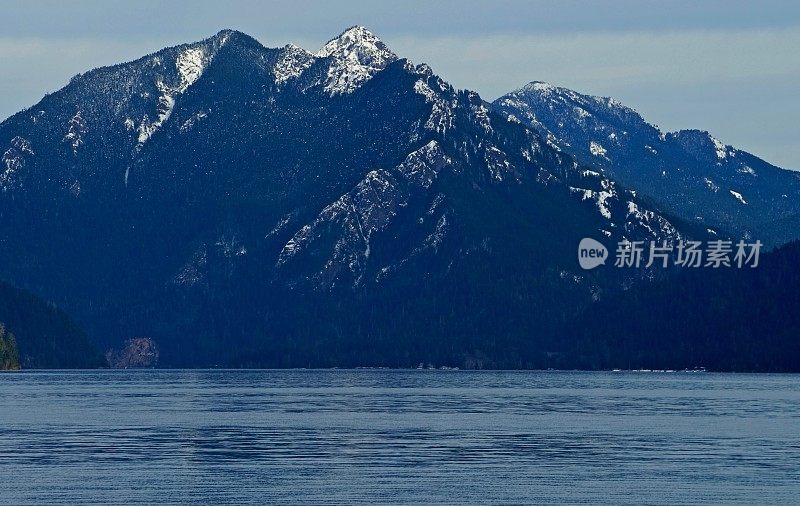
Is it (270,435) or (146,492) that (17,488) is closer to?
A: (146,492)

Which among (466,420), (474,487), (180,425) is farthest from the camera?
(466,420)

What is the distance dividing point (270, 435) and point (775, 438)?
49322 mm

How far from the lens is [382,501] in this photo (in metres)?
114

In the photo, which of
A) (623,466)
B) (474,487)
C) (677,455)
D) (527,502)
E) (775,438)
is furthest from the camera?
(775,438)

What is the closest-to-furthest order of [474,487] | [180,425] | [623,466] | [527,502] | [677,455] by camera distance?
1. [527,502]
2. [474,487]
3. [623,466]
4. [677,455]
5. [180,425]

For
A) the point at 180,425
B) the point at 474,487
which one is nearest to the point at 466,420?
the point at 180,425

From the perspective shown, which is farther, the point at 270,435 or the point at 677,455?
the point at 270,435

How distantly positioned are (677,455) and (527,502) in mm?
36208

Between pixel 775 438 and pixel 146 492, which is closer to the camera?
pixel 146 492

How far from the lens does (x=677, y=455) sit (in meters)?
146

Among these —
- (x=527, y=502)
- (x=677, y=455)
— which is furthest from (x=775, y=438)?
(x=527, y=502)

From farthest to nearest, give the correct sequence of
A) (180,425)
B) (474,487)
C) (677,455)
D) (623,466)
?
1. (180,425)
2. (677,455)
3. (623,466)
4. (474,487)

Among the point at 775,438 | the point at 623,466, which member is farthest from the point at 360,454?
the point at 775,438

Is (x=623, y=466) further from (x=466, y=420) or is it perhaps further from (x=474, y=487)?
(x=466, y=420)
